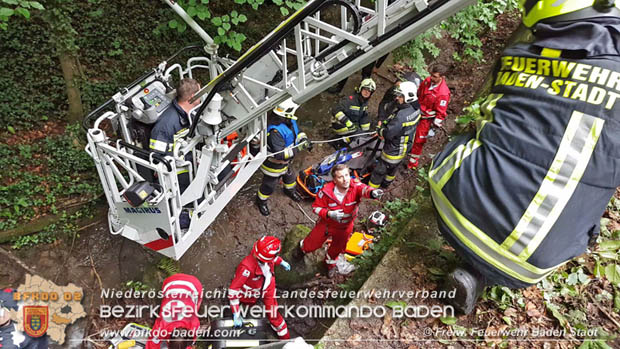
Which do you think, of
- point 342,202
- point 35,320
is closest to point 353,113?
point 342,202

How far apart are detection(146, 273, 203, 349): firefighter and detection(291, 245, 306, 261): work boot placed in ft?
5.81

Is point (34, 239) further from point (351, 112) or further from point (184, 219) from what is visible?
point (351, 112)

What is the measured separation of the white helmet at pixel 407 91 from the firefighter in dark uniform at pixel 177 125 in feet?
10.1

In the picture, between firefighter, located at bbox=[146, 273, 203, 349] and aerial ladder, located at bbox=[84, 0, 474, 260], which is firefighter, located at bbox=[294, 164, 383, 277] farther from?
firefighter, located at bbox=[146, 273, 203, 349]

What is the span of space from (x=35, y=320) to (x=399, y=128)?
17.6 feet

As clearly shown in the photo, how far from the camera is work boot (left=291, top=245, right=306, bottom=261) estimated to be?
5477mm

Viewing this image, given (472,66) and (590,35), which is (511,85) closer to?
(590,35)

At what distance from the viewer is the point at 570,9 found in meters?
→ 2.11

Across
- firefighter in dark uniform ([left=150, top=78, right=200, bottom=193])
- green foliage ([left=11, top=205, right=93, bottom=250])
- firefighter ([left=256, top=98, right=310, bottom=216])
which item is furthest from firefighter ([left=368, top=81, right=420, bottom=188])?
green foliage ([left=11, top=205, right=93, bottom=250])

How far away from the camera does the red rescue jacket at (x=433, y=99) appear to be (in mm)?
6673

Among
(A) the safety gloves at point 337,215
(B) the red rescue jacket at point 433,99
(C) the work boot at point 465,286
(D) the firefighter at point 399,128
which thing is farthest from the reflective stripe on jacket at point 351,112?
(C) the work boot at point 465,286

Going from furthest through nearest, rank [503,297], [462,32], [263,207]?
[462,32] < [263,207] < [503,297]

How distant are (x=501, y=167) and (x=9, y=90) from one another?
8607 mm

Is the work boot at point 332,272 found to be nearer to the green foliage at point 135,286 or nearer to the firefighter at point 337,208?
the firefighter at point 337,208
